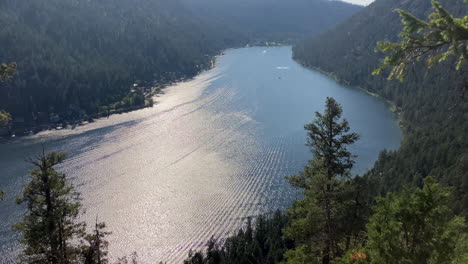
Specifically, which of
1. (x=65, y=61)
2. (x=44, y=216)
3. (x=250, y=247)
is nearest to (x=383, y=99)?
(x=250, y=247)

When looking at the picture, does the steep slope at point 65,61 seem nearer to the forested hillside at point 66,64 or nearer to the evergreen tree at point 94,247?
the forested hillside at point 66,64

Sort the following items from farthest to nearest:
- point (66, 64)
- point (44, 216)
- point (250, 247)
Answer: point (66, 64) < point (250, 247) < point (44, 216)

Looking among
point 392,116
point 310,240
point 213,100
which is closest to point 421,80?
point 392,116

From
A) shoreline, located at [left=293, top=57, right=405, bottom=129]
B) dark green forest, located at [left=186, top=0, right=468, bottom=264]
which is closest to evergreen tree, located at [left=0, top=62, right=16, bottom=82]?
dark green forest, located at [left=186, top=0, right=468, bottom=264]

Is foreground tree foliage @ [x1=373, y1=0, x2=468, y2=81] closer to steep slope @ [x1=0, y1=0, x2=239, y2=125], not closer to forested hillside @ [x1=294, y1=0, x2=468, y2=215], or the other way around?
forested hillside @ [x1=294, y1=0, x2=468, y2=215]

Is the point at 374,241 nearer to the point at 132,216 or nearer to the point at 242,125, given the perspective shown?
the point at 132,216

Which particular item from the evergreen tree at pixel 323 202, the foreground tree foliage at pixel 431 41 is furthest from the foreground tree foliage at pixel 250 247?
the foreground tree foliage at pixel 431 41

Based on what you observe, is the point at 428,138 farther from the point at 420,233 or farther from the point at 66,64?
the point at 66,64
